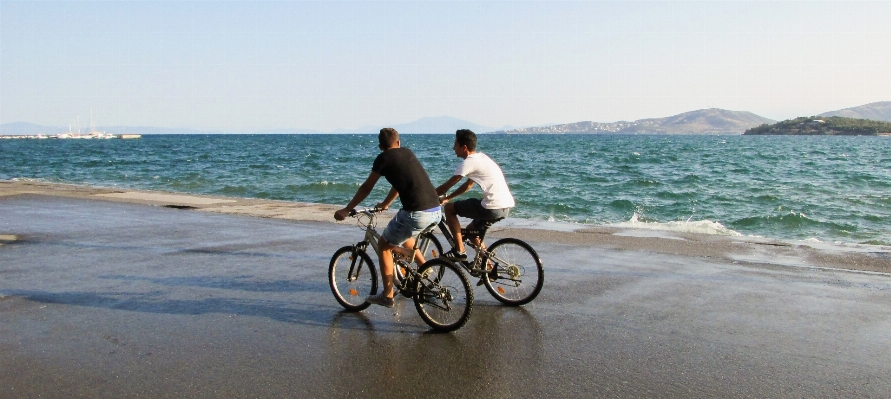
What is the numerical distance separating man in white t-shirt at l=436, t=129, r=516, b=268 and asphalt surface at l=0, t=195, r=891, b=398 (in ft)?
2.62

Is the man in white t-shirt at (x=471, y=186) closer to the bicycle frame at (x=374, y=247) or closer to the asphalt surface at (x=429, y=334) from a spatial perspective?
the bicycle frame at (x=374, y=247)

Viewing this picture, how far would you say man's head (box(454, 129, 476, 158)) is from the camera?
21.7 feet

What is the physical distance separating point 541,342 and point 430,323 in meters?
0.95

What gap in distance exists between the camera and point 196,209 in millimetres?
15758

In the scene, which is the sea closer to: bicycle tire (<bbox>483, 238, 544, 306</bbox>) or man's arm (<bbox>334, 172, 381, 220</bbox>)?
bicycle tire (<bbox>483, 238, 544, 306</bbox>)

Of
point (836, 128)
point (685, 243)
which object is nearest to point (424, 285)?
point (685, 243)

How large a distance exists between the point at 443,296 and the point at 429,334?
0.33 meters

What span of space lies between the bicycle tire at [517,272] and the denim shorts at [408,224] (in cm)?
122

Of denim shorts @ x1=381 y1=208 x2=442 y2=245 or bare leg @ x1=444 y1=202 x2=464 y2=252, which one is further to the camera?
bare leg @ x1=444 y1=202 x2=464 y2=252

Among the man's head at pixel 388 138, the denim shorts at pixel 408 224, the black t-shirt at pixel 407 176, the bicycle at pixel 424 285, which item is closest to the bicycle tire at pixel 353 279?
the bicycle at pixel 424 285

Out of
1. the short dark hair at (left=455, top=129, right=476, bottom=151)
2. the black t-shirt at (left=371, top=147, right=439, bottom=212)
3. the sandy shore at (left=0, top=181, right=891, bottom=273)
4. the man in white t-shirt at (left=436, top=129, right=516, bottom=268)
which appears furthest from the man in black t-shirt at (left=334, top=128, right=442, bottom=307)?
the sandy shore at (left=0, top=181, right=891, bottom=273)

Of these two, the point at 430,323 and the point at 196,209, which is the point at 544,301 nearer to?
the point at 430,323

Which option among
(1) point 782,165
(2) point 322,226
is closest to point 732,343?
(2) point 322,226

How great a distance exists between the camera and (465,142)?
665 cm
